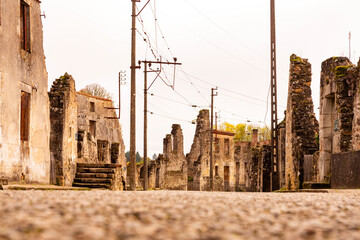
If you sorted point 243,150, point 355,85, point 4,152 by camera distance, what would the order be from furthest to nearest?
1. point 243,150
2. point 355,85
3. point 4,152

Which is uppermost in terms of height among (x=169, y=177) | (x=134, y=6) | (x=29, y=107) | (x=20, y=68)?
(x=134, y=6)

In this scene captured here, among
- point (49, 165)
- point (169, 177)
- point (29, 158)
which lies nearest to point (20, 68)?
point (29, 158)

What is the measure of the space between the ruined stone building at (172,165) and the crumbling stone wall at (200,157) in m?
1.94

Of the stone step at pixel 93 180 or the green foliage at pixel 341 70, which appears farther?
the stone step at pixel 93 180

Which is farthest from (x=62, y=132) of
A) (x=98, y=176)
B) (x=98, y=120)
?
(x=98, y=120)

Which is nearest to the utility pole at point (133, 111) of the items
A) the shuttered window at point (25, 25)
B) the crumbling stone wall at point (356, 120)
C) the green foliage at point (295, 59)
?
the shuttered window at point (25, 25)

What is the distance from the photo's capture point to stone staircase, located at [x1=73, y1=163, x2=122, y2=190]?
2142cm

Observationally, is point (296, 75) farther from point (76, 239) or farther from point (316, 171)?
point (76, 239)

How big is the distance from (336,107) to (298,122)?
4.78 m

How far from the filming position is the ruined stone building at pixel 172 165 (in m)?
47.8

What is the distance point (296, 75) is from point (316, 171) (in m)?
5.18

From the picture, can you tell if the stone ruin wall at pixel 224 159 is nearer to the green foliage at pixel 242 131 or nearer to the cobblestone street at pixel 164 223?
the green foliage at pixel 242 131

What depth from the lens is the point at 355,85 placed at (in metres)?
18.3

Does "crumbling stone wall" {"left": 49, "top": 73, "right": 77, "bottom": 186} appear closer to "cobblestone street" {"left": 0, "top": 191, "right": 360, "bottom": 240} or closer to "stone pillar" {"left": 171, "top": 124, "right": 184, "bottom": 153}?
"cobblestone street" {"left": 0, "top": 191, "right": 360, "bottom": 240}
